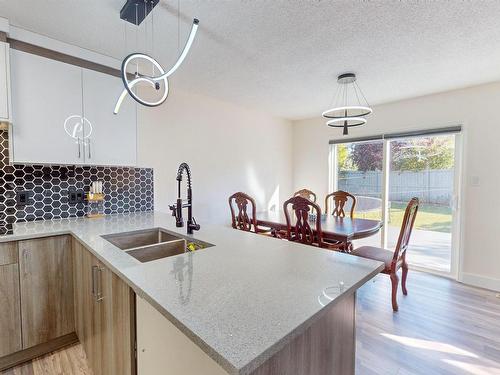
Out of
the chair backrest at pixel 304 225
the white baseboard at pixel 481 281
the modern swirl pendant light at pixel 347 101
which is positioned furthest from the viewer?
the white baseboard at pixel 481 281

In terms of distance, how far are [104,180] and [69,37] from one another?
1.24 metres

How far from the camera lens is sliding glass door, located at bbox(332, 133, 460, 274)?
3355 millimetres

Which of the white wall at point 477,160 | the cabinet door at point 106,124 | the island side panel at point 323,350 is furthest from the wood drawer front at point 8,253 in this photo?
the white wall at point 477,160

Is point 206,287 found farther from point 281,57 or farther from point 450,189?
point 450,189

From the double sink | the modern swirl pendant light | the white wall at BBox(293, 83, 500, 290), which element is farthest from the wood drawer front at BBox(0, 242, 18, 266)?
the white wall at BBox(293, 83, 500, 290)

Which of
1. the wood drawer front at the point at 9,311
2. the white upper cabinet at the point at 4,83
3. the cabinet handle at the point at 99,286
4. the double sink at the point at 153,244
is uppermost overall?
the white upper cabinet at the point at 4,83

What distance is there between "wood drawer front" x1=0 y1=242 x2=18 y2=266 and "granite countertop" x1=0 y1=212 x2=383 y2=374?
0.05 meters

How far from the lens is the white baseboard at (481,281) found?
9.63 feet

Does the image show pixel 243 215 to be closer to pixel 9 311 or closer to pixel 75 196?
pixel 75 196

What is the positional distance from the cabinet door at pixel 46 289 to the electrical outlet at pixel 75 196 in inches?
24.8

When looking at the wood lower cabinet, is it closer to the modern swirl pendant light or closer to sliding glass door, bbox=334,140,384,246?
the modern swirl pendant light

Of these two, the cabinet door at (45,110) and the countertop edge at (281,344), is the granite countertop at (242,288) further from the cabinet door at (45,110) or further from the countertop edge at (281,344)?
the cabinet door at (45,110)

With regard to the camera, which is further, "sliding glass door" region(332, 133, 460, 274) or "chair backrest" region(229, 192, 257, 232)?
"sliding glass door" region(332, 133, 460, 274)

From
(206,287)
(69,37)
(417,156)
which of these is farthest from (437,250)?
(69,37)
